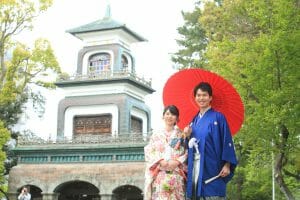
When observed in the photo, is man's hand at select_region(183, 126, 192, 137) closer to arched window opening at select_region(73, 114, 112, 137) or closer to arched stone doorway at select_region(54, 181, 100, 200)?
arched window opening at select_region(73, 114, 112, 137)

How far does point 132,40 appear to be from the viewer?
78.1ft

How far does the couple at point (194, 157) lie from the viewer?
14.6 ft

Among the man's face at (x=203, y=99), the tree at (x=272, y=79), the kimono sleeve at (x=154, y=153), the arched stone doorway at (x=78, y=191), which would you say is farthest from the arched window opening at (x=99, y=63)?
the man's face at (x=203, y=99)

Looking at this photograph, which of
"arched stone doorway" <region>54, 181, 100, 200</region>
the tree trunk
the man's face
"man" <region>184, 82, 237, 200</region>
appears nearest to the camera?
"man" <region>184, 82, 237, 200</region>

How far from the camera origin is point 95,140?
2000 cm

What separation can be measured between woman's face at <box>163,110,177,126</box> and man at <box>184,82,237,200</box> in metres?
0.31

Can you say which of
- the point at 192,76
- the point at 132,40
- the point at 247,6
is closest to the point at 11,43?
the point at 132,40

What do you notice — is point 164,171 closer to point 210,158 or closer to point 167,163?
point 167,163

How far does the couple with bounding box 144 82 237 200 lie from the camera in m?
4.44

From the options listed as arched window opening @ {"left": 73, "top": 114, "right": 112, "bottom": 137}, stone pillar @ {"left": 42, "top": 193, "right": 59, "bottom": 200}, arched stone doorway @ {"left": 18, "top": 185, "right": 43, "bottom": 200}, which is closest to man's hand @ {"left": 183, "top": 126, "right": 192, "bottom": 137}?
stone pillar @ {"left": 42, "top": 193, "right": 59, "bottom": 200}

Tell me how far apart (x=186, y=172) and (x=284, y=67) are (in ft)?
23.0

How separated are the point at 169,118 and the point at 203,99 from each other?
0.45 meters

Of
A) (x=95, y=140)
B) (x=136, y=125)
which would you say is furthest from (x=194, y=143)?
(x=136, y=125)

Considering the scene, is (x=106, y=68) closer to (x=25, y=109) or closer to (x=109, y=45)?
(x=109, y=45)
